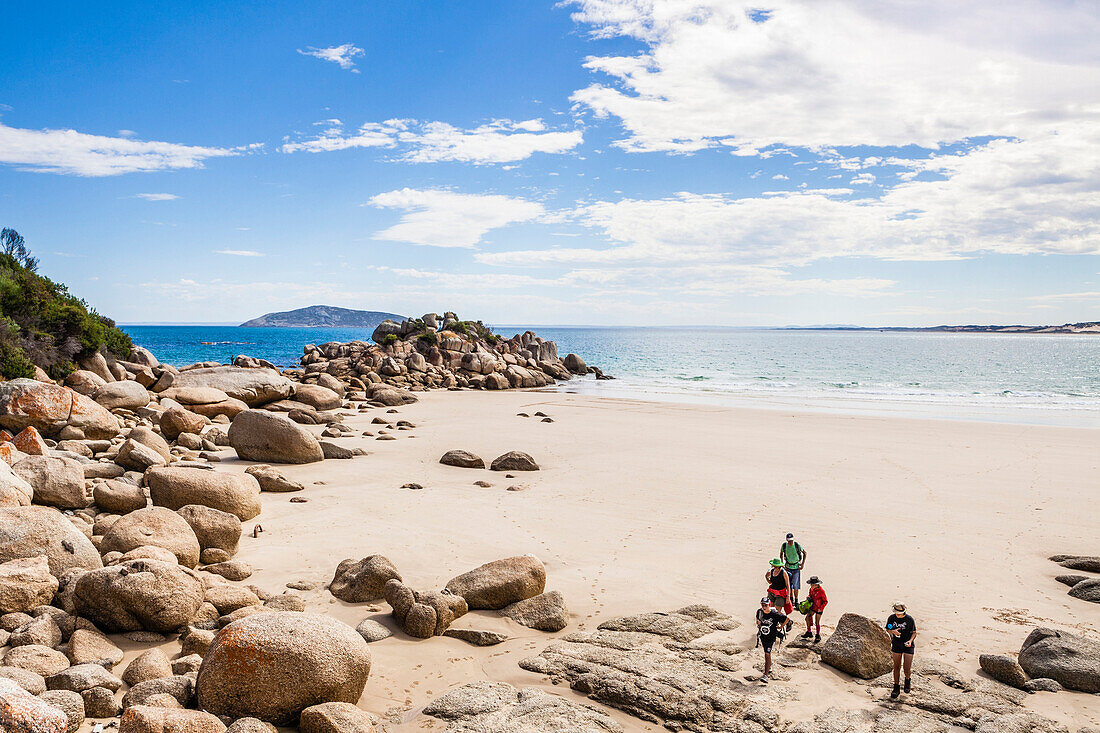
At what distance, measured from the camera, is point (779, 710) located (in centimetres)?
788

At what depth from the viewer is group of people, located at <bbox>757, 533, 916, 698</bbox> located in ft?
27.9

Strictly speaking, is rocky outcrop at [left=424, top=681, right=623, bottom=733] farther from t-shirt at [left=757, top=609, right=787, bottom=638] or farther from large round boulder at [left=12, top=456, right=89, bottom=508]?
large round boulder at [left=12, top=456, right=89, bottom=508]

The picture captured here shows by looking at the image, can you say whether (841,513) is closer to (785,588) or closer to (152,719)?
(785,588)

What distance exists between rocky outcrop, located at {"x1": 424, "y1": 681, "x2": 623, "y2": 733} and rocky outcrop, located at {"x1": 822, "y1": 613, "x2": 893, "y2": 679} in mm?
3633

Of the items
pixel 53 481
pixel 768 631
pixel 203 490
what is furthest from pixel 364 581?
pixel 53 481

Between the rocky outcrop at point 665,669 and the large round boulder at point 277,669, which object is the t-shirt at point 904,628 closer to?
the rocky outcrop at point 665,669

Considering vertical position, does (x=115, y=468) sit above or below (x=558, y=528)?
above

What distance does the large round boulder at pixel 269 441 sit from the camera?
20.4m

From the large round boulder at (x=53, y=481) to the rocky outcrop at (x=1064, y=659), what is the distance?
54.0 ft

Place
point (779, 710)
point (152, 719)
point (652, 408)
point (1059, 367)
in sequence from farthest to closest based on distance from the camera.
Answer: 1. point (1059, 367)
2. point (652, 408)
3. point (779, 710)
4. point (152, 719)

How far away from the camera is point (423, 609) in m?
9.46

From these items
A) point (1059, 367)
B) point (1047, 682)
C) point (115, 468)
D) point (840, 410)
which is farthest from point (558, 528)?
point (1059, 367)

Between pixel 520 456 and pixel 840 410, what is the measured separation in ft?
90.1

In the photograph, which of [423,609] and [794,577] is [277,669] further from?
[794,577]
